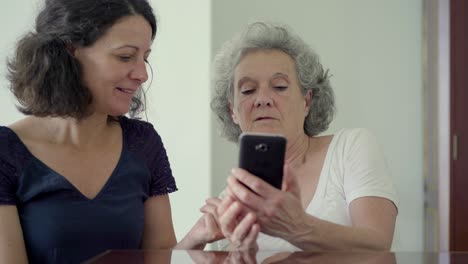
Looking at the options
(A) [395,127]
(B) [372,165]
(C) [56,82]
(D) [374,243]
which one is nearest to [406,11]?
(A) [395,127]

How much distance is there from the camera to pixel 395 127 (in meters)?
3.21

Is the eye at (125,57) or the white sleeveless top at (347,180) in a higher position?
the eye at (125,57)

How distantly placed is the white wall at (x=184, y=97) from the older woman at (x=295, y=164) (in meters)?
0.92

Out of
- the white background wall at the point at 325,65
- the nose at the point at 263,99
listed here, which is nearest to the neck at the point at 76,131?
the nose at the point at 263,99

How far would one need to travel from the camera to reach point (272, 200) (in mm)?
1287

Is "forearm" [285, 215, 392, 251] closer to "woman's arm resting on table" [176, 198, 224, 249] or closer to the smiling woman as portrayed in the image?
"woman's arm resting on table" [176, 198, 224, 249]

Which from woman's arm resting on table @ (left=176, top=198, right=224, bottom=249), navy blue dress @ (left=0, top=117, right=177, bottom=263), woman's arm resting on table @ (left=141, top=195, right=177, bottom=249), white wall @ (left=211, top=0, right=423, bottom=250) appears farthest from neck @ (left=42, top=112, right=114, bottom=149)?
white wall @ (left=211, top=0, right=423, bottom=250)

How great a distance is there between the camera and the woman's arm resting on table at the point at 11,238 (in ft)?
4.73

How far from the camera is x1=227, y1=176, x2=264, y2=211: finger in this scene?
1264 millimetres

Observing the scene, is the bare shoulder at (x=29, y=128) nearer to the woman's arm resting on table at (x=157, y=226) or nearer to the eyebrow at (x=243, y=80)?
the woman's arm resting on table at (x=157, y=226)

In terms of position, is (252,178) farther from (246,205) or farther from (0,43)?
(0,43)

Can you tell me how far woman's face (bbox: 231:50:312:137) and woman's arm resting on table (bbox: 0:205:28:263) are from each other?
82 centimetres

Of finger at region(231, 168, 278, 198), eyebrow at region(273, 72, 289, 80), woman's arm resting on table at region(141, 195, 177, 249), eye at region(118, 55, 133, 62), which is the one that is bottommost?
woman's arm resting on table at region(141, 195, 177, 249)

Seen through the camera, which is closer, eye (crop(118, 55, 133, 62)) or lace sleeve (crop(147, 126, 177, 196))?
eye (crop(118, 55, 133, 62))
